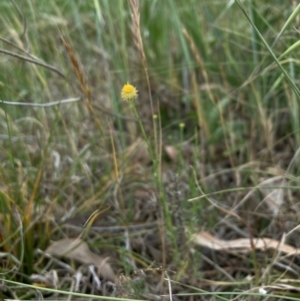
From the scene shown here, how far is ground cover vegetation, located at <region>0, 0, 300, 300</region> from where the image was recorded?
1.19 meters

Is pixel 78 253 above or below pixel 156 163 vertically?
below

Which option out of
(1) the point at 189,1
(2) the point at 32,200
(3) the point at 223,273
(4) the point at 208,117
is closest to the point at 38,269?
(2) the point at 32,200

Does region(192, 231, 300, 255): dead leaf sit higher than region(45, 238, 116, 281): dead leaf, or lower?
lower

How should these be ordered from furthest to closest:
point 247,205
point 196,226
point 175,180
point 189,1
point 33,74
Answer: point 189,1
point 33,74
point 247,205
point 196,226
point 175,180

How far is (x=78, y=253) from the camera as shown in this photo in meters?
1.27

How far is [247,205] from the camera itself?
1.44 metres

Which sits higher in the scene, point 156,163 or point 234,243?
point 156,163

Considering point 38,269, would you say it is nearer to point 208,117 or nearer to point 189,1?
point 208,117

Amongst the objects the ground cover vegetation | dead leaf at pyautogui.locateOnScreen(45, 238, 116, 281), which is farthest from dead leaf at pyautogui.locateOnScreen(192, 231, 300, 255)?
dead leaf at pyautogui.locateOnScreen(45, 238, 116, 281)

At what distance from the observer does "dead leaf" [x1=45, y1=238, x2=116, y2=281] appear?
4.10 feet

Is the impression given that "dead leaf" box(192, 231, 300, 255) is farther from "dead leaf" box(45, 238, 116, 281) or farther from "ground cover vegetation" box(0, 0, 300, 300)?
"dead leaf" box(45, 238, 116, 281)

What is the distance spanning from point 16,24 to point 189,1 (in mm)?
525

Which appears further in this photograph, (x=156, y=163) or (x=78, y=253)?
(x=78, y=253)

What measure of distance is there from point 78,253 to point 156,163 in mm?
301
